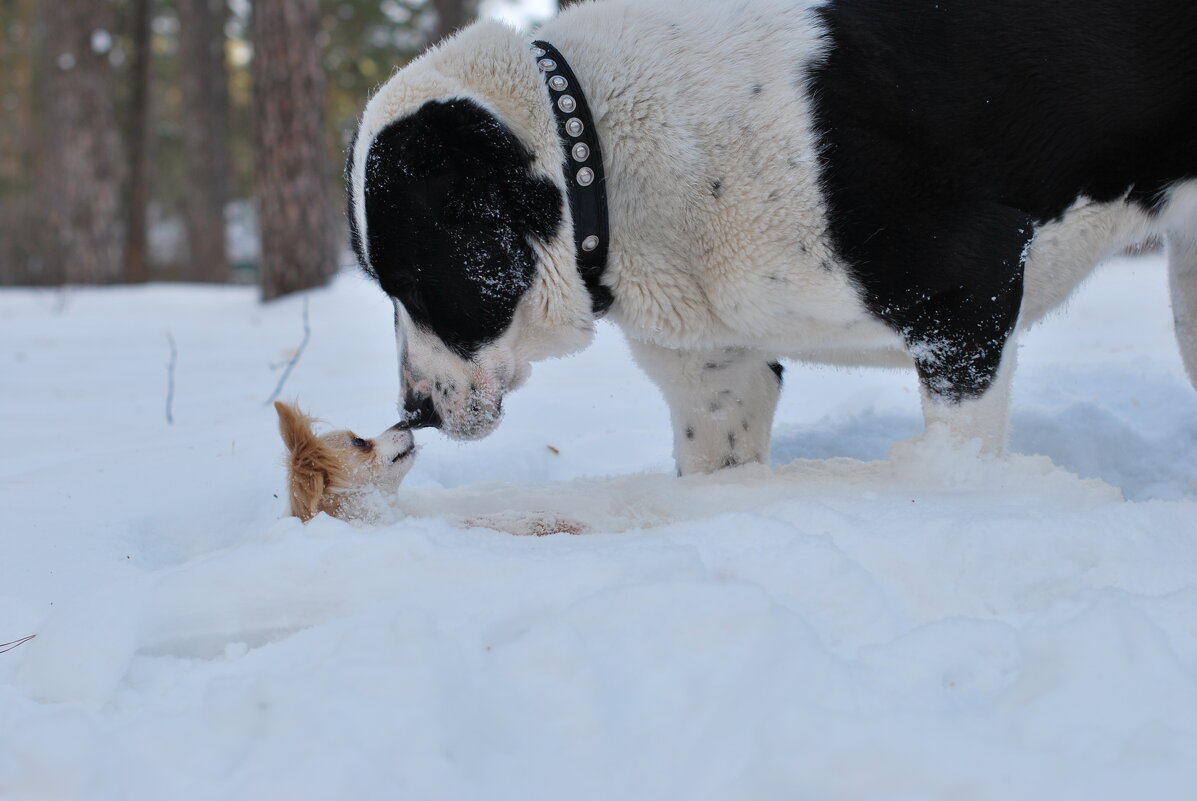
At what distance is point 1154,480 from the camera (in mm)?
3211

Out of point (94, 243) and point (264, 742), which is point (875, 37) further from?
point (94, 243)

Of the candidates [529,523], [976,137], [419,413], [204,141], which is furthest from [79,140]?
[976,137]

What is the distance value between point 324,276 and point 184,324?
1.09m

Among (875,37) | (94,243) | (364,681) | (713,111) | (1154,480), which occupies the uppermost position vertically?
(875,37)

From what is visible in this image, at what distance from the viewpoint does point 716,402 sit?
296 cm

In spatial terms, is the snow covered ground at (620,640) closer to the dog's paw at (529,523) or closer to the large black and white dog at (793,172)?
the dog's paw at (529,523)

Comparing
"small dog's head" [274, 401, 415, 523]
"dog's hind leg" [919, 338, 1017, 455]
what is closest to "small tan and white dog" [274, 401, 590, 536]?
"small dog's head" [274, 401, 415, 523]

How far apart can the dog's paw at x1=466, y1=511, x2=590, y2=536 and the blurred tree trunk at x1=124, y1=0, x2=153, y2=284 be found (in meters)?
14.1

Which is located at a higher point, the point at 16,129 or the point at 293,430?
the point at 293,430

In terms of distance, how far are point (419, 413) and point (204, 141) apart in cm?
1551

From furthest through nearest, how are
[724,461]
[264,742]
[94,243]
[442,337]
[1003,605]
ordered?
[94,243], [724,461], [442,337], [1003,605], [264,742]

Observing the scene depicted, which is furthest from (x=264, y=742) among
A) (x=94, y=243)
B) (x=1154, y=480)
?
(x=94, y=243)

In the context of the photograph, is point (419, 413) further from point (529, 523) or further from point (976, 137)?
point (976, 137)

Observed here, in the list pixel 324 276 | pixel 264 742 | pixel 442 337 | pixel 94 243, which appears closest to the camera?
pixel 264 742
